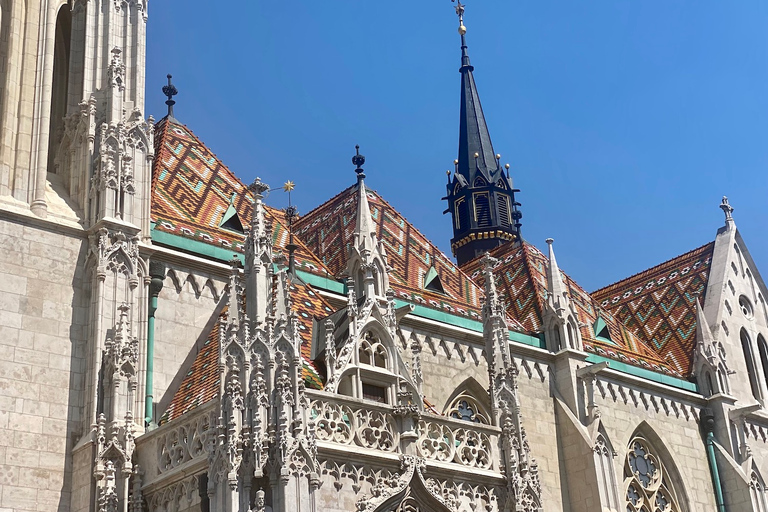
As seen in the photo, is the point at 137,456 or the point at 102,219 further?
the point at 102,219

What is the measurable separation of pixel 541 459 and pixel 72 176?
378 inches

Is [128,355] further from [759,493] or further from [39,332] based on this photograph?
[759,493]

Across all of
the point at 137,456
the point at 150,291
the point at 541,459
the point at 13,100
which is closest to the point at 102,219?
the point at 150,291

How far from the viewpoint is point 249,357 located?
1270cm

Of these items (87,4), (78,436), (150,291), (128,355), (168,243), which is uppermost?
(87,4)

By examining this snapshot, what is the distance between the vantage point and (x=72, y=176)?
16.1 meters

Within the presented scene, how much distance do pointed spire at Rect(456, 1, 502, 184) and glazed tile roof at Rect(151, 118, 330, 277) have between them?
15.4 metres

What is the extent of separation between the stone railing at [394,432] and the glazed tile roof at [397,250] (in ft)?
19.0

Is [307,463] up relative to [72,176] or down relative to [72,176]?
down

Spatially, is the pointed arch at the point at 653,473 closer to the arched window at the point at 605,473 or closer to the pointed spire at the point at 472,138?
the arched window at the point at 605,473

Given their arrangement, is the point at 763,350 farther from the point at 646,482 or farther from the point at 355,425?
the point at 355,425

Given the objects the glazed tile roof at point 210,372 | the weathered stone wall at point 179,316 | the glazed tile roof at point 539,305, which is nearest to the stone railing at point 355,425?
the glazed tile roof at point 210,372

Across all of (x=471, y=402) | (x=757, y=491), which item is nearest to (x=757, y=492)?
(x=757, y=491)

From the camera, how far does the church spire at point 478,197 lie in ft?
111
